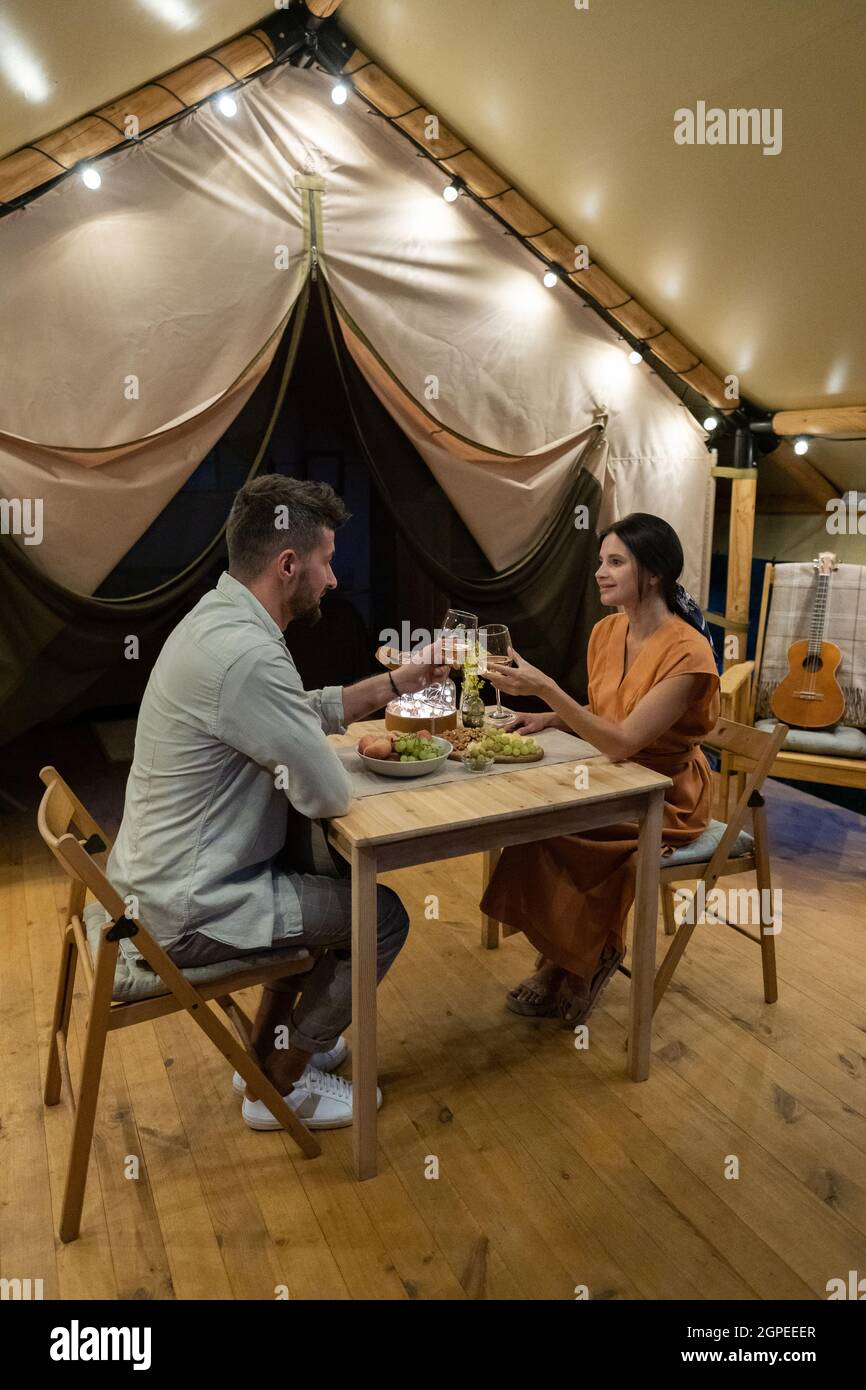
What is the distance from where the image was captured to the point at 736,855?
240cm

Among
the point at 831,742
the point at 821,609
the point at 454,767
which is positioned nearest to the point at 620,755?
the point at 454,767

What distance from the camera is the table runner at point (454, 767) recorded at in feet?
6.41

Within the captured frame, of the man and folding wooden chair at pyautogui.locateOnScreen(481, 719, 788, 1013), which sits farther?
folding wooden chair at pyautogui.locateOnScreen(481, 719, 788, 1013)

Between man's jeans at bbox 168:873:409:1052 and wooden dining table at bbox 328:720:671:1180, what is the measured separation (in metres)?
0.08

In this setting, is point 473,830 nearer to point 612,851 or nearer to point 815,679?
point 612,851

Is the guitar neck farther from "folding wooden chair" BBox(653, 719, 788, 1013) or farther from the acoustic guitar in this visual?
"folding wooden chair" BBox(653, 719, 788, 1013)

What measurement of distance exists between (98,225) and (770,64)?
78.4 inches

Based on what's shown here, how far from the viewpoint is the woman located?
7.21 ft

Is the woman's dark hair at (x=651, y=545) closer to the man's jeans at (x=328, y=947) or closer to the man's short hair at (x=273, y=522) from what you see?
the man's short hair at (x=273, y=522)

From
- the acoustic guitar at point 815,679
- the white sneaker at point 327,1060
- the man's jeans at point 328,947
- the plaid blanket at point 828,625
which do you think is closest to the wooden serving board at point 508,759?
the man's jeans at point 328,947

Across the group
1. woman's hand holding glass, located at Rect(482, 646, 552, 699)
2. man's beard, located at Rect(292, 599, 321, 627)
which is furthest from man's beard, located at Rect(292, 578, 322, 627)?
woman's hand holding glass, located at Rect(482, 646, 552, 699)

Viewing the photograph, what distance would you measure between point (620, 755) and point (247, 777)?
839mm

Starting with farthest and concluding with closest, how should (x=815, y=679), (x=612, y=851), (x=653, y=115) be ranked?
(x=815, y=679) → (x=653, y=115) → (x=612, y=851)
